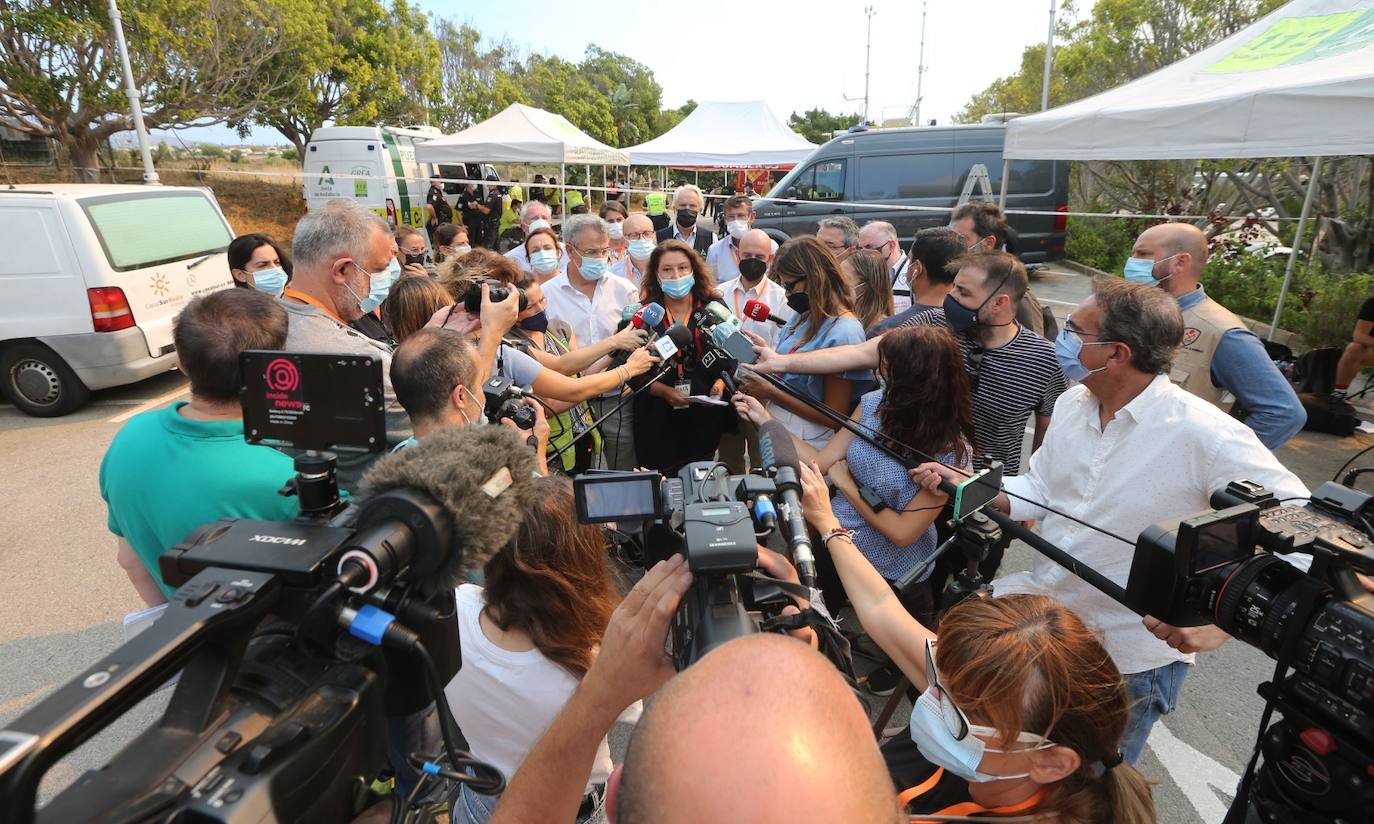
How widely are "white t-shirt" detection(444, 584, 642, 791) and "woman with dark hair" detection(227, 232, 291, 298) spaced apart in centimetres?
346

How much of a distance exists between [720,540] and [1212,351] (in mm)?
3042

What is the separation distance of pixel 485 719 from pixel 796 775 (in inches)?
49.0

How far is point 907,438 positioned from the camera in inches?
95.0

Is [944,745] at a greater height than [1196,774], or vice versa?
[944,745]

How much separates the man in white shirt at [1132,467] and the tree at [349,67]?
2536 centimetres

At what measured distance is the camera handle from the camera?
1665mm

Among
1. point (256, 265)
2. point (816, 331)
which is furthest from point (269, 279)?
point (816, 331)

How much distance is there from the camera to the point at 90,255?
5.78 metres

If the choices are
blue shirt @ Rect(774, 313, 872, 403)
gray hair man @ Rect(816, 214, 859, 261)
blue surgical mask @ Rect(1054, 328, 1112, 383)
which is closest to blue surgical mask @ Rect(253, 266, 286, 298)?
blue shirt @ Rect(774, 313, 872, 403)

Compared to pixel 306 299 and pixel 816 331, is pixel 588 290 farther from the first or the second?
pixel 306 299

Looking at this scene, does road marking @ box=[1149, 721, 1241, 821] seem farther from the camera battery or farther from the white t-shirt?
the camera battery

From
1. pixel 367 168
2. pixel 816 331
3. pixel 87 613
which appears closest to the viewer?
pixel 816 331

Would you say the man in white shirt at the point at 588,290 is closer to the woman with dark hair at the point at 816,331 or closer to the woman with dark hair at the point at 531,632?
the woman with dark hair at the point at 816,331

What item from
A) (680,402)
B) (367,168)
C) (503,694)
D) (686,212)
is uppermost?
(367,168)
